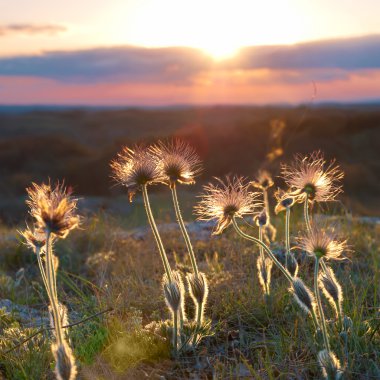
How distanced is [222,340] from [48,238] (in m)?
1.68

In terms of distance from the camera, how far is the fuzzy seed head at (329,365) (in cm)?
304

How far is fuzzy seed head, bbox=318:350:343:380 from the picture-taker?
3.04m

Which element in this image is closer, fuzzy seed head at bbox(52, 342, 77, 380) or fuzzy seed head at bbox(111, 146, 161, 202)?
fuzzy seed head at bbox(52, 342, 77, 380)

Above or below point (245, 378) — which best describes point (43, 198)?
above

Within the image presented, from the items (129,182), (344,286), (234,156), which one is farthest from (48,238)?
(234,156)

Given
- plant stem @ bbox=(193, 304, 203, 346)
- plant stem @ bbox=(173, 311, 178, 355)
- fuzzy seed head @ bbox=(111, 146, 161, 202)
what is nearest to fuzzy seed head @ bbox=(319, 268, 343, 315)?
plant stem @ bbox=(193, 304, 203, 346)

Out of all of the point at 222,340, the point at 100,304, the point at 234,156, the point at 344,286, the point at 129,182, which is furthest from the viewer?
the point at 234,156

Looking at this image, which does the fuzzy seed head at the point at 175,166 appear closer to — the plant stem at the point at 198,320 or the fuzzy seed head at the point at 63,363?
the plant stem at the point at 198,320

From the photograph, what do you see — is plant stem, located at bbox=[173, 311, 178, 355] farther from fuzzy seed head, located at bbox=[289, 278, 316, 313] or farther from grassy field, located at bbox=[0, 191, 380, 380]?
fuzzy seed head, located at bbox=[289, 278, 316, 313]

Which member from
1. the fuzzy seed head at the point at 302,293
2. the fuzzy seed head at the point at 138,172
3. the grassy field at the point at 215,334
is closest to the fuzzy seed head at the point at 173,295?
the grassy field at the point at 215,334

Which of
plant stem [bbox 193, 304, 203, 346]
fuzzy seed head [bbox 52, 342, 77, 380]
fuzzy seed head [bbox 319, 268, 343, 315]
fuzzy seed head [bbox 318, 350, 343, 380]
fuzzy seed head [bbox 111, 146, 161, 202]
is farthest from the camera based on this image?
plant stem [bbox 193, 304, 203, 346]

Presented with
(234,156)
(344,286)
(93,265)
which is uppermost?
(234,156)

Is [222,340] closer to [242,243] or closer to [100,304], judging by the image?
[100,304]

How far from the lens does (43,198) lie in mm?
2660
